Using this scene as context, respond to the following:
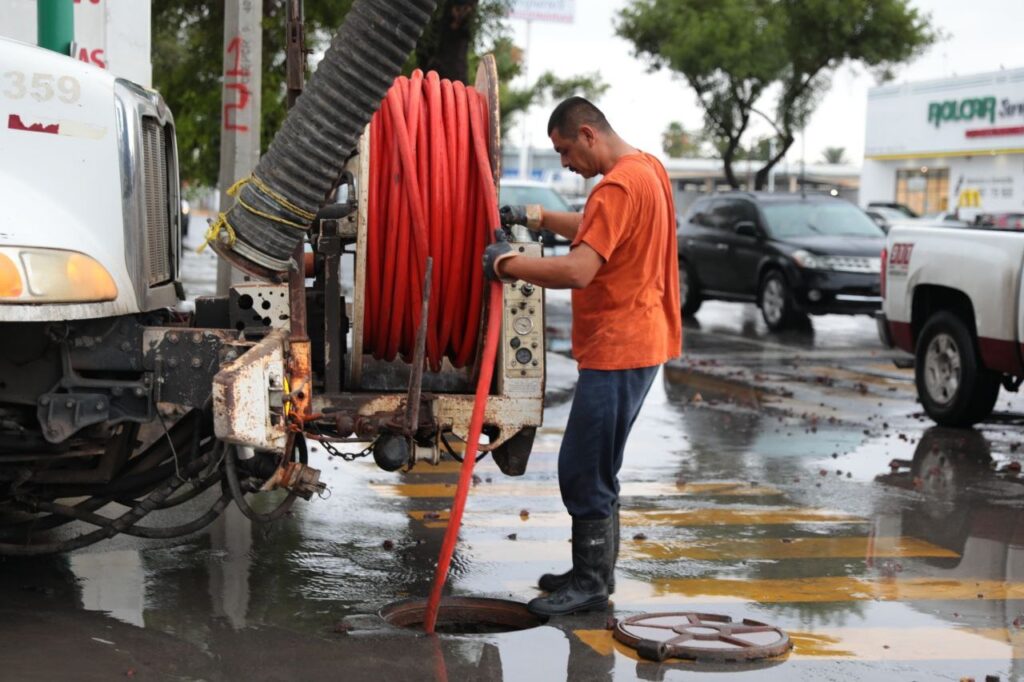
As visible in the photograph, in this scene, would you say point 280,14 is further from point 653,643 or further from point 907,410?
point 653,643

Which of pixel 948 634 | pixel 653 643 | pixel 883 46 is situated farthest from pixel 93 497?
pixel 883 46

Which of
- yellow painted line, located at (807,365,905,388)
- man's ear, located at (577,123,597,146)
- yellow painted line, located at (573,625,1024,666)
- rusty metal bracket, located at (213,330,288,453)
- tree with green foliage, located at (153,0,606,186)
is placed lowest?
yellow painted line, located at (573,625,1024,666)

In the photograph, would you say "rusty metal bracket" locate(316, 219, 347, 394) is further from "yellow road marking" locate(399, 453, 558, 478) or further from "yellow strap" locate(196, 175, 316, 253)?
"yellow road marking" locate(399, 453, 558, 478)

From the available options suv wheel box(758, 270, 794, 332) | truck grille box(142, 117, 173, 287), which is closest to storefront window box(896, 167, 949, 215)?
suv wheel box(758, 270, 794, 332)

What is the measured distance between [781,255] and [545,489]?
38.2 ft

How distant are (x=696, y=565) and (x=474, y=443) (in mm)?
1828

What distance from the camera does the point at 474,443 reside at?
5.76m

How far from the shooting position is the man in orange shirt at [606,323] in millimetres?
6082

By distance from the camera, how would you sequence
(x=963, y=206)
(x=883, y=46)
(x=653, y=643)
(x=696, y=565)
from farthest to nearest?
(x=963, y=206) → (x=883, y=46) → (x=696, y=565) → (x=653, y=643)

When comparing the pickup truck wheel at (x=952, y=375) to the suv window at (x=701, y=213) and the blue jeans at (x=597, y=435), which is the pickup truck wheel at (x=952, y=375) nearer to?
the blue jeans at (x=597, y=435)

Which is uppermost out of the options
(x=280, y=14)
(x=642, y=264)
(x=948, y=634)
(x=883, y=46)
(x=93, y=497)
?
(x=883, y=46)

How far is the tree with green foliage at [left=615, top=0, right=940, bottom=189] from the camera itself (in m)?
42.5

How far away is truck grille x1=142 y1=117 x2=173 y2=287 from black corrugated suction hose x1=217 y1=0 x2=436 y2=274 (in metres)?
0.50

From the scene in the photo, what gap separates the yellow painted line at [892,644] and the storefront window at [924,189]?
48099 millimetres
